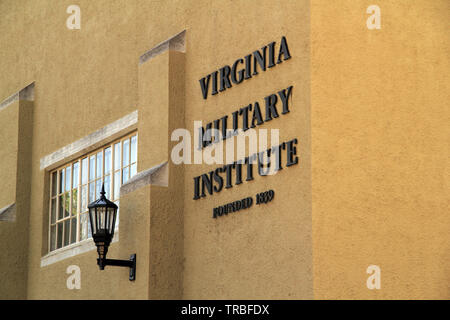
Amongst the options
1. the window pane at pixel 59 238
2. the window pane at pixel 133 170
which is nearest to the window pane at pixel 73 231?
the window pane at pixel 59 238

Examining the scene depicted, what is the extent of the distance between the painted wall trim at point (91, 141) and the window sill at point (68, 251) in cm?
148

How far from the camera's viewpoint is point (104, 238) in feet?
37.0

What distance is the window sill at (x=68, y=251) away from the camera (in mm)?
13742

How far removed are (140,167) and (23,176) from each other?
170 inches

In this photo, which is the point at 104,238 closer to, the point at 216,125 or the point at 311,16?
the point at 216,125

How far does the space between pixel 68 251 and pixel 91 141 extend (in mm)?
1849

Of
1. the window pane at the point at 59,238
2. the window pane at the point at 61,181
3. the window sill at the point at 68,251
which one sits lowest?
the window sill at the point at 68,251

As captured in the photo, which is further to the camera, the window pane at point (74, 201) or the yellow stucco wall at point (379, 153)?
the window pane at point (74, 201)

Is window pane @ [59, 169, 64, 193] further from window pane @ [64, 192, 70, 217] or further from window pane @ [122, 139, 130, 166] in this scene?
window pane @ [122, 139, 130, 166]

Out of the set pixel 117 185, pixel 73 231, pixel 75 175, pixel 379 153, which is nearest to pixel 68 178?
pixel 75 175

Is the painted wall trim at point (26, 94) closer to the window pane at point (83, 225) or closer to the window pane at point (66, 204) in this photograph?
the window pane at point (66, 204)

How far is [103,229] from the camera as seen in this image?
1132cm

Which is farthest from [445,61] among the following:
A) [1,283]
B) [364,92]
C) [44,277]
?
[1,283]

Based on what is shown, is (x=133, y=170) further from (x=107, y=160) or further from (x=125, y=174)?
(x=107, y=160)
